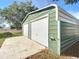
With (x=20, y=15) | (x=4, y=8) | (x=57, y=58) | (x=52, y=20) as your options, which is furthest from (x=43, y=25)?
(x=4, y=8)

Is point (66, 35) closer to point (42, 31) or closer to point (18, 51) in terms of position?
point (42, 31)

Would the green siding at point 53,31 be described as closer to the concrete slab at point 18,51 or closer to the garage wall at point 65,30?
the garage wall at point 65,30

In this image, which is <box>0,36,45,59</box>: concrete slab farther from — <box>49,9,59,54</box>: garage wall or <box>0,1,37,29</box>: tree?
<box>0,1,37,29</box>: tree

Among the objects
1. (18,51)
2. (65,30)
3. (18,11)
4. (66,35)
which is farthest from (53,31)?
(18,11)

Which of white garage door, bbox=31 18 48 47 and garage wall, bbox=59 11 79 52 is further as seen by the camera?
white garage door, bbox=31 18 48 47

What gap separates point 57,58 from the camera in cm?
675

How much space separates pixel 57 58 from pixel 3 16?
33.9 metres

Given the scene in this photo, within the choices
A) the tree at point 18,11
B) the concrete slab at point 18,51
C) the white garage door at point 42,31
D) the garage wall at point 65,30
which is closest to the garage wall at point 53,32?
the garage wall at point 65,30

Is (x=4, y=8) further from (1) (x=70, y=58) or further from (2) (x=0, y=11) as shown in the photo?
(1) (x=70, y=58)

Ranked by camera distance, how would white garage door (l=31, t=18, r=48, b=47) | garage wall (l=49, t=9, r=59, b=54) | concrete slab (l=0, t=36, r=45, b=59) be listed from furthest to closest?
1. white garage door (l=31, t=18, r=48, b=47)
2. garage wall (l=49, t=9, r=59, b=54)
3. concrete slab (l=0, t=36, r=45, b=59)

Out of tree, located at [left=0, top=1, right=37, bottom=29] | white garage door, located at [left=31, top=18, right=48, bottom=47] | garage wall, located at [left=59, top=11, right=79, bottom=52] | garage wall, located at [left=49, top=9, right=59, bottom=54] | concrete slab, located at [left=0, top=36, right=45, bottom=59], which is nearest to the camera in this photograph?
concrete slab, located at [left=0, top=36, right=45, bottom=59]

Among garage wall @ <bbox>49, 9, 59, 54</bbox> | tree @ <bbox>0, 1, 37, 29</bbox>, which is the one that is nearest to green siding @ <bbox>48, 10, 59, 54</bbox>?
garage wall @ <bbox>49, 9, 59, 54</bbox>

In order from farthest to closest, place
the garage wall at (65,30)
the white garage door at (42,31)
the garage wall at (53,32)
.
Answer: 1. the white garage door at (42,31)
2. the garage wall at (65,30)
3. the garage wall at (53,32)

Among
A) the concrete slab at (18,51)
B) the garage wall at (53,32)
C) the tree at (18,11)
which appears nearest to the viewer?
the concrete slab at (18,51)
